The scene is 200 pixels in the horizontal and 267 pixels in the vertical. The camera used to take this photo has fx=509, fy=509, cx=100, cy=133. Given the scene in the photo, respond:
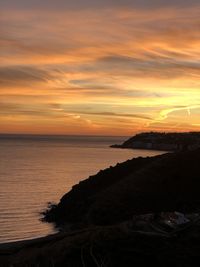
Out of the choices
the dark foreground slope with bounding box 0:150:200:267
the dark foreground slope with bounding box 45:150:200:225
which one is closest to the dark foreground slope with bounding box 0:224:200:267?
the dark foreground slope with bounding box 0:150:200:267

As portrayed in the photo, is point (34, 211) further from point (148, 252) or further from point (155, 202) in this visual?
point (148, 252)

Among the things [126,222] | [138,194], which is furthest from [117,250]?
[138,194]

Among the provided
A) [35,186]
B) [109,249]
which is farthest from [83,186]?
[109,249]

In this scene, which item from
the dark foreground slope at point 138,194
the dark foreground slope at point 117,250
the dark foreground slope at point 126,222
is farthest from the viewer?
the dark foreground slope at point 138,194

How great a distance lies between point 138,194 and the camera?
2158 inches

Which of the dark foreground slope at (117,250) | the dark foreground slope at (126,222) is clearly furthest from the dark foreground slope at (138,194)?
the dark foreground slope at (117,250)

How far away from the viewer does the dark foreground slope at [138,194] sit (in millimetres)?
51781

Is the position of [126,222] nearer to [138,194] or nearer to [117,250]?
[117,250]

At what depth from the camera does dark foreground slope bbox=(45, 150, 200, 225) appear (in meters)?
51.8

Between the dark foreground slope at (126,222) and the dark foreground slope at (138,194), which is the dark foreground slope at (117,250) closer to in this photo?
the dark foreground slope at (126,222)

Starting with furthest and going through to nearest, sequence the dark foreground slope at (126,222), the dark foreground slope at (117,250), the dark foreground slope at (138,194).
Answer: the dark foreground slope at (138,194) → the dark foreground slope at (126,222) → the dark foreground slope at (117,250)

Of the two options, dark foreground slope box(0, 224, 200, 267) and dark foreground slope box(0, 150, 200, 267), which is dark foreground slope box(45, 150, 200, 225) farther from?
dark foreground slope box(0, 224, 200, 267)

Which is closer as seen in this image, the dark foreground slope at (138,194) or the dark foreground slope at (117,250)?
the dark foreground slope at (117,250)

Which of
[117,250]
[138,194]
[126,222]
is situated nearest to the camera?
[117,250]
